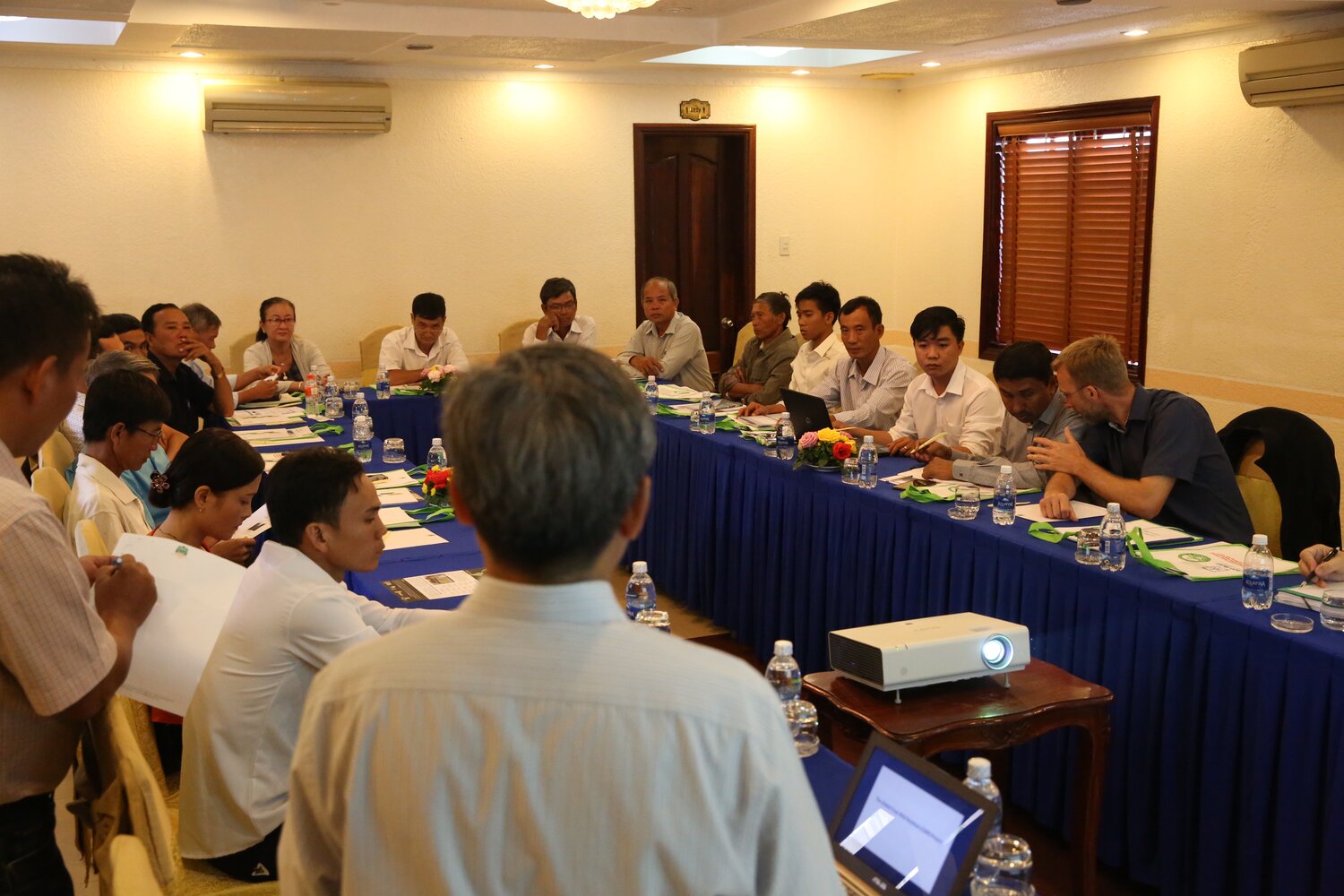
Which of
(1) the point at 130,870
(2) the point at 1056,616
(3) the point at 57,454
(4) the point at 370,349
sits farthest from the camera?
(4) the point at 370,349

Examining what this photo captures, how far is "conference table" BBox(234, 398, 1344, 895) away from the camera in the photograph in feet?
8.26

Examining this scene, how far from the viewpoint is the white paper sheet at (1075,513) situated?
11.7 feet

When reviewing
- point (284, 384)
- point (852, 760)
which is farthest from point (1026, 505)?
point (284, 384)

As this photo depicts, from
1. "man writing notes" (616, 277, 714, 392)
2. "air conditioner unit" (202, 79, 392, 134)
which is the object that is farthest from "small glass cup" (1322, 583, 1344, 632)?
"air conditioner unit" (202, 79, 392, 134)

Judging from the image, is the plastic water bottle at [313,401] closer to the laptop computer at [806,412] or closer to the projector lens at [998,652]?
the laptop computer at [806,412]

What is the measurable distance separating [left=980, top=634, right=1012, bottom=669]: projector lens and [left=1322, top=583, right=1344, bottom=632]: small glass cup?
0.71m

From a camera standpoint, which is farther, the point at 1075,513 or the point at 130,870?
the point at 1075,513

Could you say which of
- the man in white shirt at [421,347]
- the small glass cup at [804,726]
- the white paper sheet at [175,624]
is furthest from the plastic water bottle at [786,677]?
the man in white shirt at [421,347]

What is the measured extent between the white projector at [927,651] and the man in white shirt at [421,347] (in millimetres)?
4702

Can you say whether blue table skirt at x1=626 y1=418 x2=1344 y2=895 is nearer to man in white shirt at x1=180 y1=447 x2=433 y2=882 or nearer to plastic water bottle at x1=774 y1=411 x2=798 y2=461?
plastic water bottle at x1=774 y1=411 x2=798 y2=461

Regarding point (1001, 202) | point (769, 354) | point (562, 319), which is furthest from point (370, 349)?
point (1001, 202)

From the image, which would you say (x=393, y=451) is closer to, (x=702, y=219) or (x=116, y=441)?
(x=116, y=441)

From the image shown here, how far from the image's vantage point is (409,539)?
11.9 feet

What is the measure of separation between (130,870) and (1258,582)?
7.68ft
